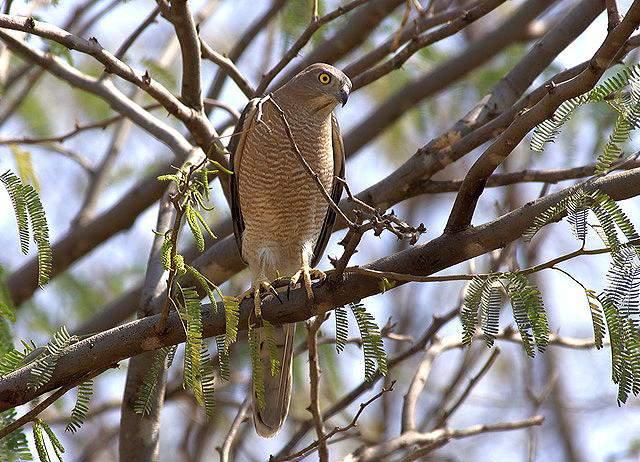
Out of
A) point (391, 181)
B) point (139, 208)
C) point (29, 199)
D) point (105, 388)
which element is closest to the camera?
→ point (29, 199)

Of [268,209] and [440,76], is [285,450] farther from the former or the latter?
[440,76]

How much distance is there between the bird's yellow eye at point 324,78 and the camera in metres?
5.47

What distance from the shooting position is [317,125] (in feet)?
18.3

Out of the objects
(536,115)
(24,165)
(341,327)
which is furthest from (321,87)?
(536,115)

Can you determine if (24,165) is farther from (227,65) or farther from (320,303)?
(320,303)

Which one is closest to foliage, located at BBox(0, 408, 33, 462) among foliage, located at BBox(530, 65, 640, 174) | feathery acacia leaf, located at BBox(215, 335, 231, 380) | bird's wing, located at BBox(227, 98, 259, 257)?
feathery acacia leaf, located at BBox(215, 335, 231, 380)

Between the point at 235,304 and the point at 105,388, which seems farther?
the point at 105,388

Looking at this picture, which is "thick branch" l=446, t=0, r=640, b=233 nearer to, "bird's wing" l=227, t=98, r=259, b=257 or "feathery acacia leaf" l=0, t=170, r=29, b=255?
"feathery acacia leaf" l=0, t=170, r=29, b=255

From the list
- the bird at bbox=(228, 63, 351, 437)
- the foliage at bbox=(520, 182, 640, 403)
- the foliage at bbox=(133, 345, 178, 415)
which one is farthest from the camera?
the bird at bbox=(228, 63, 351, 437)

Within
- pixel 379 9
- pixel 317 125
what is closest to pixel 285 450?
pixel 317 125

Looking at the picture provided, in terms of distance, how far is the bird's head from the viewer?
5.43 metres

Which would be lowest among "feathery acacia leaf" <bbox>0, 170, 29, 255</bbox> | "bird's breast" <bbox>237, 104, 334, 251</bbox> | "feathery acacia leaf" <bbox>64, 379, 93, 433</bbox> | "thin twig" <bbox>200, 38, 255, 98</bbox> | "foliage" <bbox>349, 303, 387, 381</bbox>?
"feathery acacia leaf" <bbox>64, 379, 93, 433</bbox>

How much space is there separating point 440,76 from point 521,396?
4.10 metres

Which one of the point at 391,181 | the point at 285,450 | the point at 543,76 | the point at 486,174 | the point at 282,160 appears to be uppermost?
the point at 543,76
